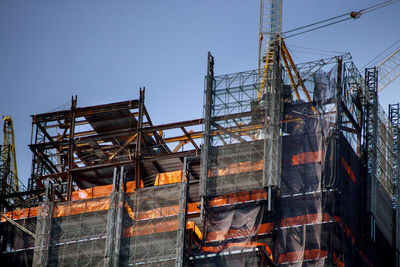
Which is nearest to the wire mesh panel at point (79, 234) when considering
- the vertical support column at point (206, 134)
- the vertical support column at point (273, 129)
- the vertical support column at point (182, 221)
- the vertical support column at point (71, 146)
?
the vertical support column at point (71, 146)

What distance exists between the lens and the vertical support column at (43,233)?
309 feet

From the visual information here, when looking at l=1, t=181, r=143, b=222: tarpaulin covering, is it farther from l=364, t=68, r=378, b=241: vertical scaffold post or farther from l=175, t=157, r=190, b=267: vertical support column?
l=364, t=68, r=378, b=241: vertical scaffold post

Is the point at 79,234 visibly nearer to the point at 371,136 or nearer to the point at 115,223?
the point at 115,223

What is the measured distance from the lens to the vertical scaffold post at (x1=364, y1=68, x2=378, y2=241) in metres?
92.8

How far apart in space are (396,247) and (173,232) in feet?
75.4

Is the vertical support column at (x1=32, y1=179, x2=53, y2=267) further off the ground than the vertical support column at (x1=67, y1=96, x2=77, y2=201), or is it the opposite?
the vertical support column at (x1=67, y1=96, x2=77, y2=201)

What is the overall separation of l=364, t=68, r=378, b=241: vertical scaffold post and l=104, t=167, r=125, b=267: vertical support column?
73.8 feet

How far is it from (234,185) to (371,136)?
17967 millimetres

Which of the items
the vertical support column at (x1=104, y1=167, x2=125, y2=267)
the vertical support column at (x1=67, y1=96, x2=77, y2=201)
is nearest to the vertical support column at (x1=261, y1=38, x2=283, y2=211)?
the vertical support column at (x1=104, y1=167, x2=125, y2=267)

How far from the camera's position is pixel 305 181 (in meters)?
86.5

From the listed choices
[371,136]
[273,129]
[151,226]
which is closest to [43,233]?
[151,226]

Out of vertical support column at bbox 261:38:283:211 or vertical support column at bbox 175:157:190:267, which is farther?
vertical support column at bbox 175:157:190:267

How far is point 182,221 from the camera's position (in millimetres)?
91062

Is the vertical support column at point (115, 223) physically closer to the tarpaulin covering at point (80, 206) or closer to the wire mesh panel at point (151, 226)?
the wire mesh panel at point (151, 226)
